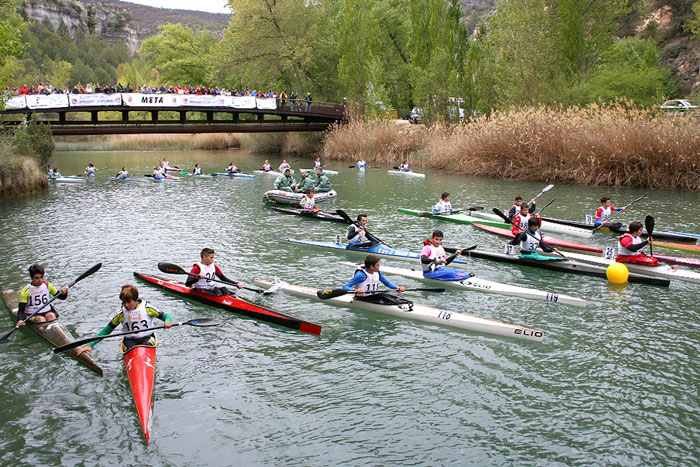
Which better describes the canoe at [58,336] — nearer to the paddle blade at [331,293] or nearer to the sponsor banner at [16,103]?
the paddle blade at [331,293]

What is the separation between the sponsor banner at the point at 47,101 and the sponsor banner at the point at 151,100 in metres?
3.83

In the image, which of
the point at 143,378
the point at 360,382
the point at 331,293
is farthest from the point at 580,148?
the point at 143,378

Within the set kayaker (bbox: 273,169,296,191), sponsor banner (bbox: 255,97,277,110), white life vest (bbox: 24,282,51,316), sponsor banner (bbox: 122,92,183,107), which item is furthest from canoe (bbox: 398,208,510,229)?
sponsor banner (bbox: 255,97,277,110)

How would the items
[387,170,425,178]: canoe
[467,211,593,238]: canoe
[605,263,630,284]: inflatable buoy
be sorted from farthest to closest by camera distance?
[387,170,425,178]: canoe
[467,211,593,238]: canoe
[605,263,630,284]: inflatable buoy

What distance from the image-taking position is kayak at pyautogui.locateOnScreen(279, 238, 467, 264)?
15385mm

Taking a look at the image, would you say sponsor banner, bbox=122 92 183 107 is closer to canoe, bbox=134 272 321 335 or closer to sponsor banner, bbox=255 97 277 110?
sponsor banner, bbox=255 97 277 110

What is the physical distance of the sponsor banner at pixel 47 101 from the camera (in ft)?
115

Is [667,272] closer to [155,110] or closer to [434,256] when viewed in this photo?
[434,256]

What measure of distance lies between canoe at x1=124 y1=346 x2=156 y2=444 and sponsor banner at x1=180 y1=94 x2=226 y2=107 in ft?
113

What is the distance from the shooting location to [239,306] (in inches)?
456

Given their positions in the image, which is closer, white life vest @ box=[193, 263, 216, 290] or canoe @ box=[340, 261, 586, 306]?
white life vest @ box=[193, 263, 216, 290]

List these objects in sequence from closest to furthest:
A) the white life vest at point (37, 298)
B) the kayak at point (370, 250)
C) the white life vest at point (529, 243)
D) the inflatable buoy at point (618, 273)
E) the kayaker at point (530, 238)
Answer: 1. the white life vest at point (37, 298)
2. the inflatable buoy at point (618, 273)
3. the kayaker at point (530, 238)
4. the white life vest at point (529, 243)
5. the kayak at point (370, 250)

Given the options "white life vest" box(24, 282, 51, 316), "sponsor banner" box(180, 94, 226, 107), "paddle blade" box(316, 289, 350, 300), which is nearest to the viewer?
"white life vest" box(24, 282, 51, 316)

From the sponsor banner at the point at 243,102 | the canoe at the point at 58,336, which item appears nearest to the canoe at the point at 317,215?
the canoe at the point at 58,336
